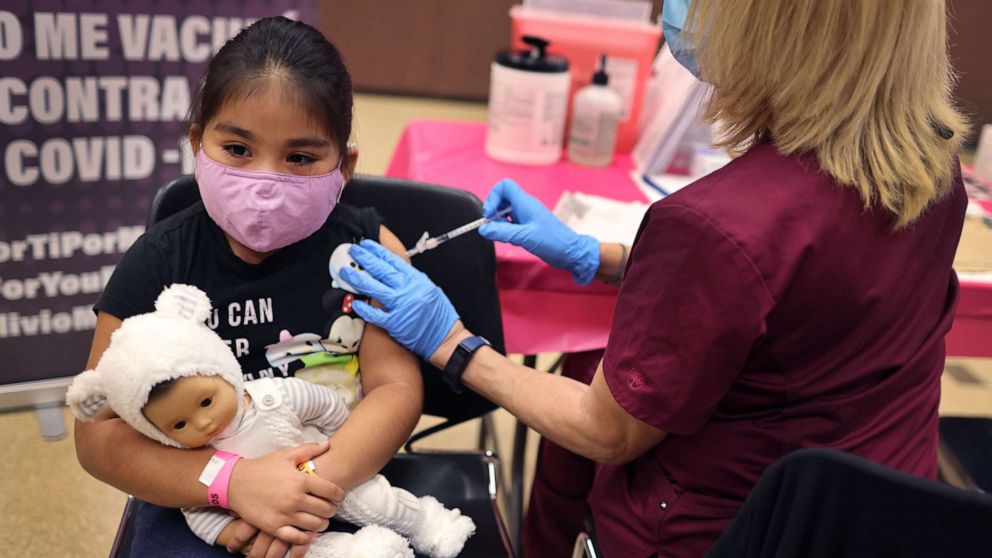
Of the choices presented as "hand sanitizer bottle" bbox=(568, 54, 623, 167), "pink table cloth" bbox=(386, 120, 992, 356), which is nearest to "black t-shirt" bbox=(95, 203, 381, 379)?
"pink table cloth" bbox=(386, 120, 992, 356)

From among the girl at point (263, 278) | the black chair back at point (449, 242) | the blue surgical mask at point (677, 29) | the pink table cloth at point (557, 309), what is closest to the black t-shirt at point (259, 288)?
the girl at point (263, 278)

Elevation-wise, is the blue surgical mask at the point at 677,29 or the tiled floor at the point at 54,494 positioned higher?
the blue surgical mask at the point at 677,29

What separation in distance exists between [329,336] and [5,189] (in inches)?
40.1

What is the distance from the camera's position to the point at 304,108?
1.11 m

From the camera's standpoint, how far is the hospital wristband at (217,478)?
106 centimetres

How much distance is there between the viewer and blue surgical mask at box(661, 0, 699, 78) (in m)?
1.14

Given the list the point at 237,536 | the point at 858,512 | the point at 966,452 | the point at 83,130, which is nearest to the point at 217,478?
the point at 237,536

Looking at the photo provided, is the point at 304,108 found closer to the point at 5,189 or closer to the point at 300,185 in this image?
the point at 300,185

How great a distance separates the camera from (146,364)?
37.4 inches

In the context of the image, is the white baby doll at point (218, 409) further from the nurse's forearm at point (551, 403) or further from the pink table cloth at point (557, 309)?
the pink table cloth at point (557, 309)

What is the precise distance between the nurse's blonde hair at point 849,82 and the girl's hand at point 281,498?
71 centimetres

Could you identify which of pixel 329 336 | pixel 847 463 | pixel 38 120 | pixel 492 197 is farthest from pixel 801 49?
pixel 38 120

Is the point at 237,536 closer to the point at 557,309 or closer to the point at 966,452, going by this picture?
the point at 557,309

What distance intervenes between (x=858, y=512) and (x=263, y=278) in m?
0.82
